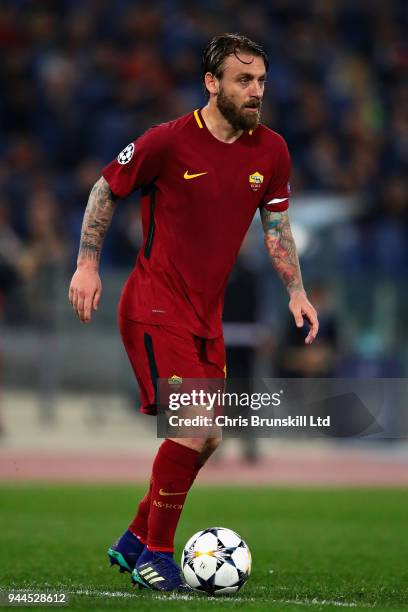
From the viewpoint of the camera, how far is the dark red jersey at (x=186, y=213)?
21.4ft

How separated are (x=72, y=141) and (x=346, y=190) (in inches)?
152

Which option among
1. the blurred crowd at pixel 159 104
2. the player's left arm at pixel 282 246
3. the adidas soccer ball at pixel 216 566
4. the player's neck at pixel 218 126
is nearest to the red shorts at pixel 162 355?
the player's left arm at pixel 282 246

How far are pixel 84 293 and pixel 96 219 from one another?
0.40 m

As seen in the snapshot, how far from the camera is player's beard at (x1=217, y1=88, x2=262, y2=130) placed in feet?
21.4

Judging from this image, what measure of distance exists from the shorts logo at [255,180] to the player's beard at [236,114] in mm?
225

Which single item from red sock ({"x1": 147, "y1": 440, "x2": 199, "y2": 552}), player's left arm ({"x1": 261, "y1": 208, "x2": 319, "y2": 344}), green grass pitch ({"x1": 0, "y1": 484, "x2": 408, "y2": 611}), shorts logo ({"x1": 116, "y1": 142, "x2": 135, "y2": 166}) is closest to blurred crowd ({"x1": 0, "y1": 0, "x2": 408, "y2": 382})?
green grass pitch ({"x1": 0, "y1": 484, "x2": 408, "y2": 611})

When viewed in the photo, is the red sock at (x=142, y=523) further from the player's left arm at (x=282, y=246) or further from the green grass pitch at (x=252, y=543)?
the player's left arm at (x=282, y=246)

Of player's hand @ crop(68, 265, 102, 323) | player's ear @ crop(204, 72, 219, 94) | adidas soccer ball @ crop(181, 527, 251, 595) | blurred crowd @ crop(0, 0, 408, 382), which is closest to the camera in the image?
player's hand @ crop(68, 265, 102, 323)

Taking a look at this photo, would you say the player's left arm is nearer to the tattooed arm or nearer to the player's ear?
the player's ear

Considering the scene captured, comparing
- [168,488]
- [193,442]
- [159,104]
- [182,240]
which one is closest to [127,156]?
[182,240]

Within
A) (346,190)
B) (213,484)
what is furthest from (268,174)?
(346,190)

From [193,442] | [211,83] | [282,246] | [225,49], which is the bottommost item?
[193,442]

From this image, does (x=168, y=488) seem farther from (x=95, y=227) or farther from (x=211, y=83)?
(x=211, y=83)

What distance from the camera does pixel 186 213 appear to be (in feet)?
21.5
